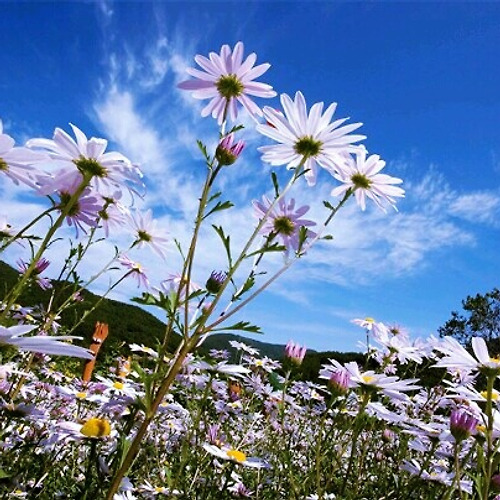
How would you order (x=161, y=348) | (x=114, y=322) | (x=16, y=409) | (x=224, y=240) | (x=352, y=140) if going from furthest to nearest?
1. (x=114, y=322)
2. (x=16, y=409)
3. (x=352, y=140)
4. (x=224, y=240)
5. (x=161, y=348)

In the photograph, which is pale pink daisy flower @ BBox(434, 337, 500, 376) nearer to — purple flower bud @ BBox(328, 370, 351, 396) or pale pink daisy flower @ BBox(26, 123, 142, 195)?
purple flower bud @ BBox(328, 370, 351, 396)

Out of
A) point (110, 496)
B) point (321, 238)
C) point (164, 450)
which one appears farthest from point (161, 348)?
point (164, 450)

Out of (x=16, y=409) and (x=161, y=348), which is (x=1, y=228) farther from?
(x=161, y=348)

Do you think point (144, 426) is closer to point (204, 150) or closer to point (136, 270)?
point (204, 150)

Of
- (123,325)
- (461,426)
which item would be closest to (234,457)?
(461,426)

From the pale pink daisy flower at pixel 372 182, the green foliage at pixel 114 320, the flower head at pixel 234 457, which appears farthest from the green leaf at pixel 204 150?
the green foliage at pixel 114 320

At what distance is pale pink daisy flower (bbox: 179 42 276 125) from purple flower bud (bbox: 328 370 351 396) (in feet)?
3.09

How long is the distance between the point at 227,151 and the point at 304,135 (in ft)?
0.92

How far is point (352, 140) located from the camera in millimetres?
1463

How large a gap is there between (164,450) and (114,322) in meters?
13.2

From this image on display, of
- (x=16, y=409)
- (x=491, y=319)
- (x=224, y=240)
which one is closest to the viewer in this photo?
(x=224, y=240)

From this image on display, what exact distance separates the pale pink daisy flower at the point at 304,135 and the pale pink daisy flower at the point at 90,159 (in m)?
0.40

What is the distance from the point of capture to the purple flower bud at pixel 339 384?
1865 millimetres

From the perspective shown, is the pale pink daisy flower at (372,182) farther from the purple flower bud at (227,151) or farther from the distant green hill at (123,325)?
the distant green hill at (123,325)
